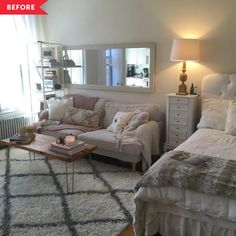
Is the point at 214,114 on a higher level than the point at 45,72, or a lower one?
lower

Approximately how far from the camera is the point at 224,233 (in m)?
1.75

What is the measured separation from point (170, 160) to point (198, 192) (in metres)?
0.36

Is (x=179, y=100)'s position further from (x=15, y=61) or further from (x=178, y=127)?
(x=15, y=61)

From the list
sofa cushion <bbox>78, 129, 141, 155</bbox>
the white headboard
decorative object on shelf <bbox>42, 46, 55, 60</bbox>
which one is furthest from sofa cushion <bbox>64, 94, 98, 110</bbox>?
the white headboard

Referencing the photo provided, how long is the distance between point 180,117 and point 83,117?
1527 mm

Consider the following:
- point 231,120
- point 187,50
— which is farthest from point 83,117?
point 231,120

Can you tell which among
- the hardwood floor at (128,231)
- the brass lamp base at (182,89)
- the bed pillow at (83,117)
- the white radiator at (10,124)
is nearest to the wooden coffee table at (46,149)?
the bed pillow at (83,117)

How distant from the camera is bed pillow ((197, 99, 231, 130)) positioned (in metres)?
3.12

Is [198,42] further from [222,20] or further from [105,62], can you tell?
[105,62]

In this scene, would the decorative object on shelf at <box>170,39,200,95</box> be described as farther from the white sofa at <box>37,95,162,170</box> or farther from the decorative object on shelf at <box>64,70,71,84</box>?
the decorative object on shelf at <box>64,70,71,84</box>

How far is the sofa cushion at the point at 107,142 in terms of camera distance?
3248 mm

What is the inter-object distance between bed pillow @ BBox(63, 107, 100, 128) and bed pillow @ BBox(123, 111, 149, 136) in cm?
70

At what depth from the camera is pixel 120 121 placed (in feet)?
12.1

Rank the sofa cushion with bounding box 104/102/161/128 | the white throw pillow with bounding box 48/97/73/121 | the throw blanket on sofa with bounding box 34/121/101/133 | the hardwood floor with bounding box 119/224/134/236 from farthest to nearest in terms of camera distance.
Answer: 1. the white throw pillow with bounding box 48/97/73/121
2. the throw blanket on sofa with bounding box 34/121/101/133
3. the sofa cushion with bounding box 104/102/161/128
4. the hardwood floor with bounding box 119/224/134/236
